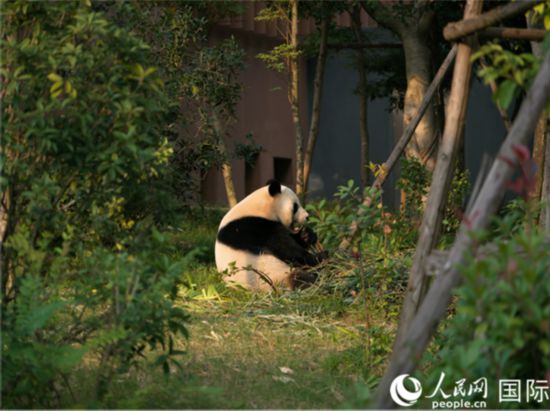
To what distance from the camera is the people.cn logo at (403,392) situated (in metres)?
3.39

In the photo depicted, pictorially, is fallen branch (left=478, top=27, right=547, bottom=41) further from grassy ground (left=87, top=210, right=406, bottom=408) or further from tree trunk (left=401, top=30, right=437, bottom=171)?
tree trunk (left=401, top=30, right=437, bottom=171)

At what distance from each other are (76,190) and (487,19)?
1746mm

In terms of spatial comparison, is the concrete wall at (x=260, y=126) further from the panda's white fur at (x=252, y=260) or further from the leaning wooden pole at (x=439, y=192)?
the leaning wooden pole at (x=439, y=192)

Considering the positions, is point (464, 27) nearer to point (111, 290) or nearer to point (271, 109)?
point (111, 290)

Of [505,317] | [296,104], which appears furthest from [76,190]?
[296,104]

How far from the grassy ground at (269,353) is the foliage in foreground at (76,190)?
26 cm

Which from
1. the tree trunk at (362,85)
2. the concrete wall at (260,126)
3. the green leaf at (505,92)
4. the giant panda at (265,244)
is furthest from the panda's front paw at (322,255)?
the concrete wall at (260,126)

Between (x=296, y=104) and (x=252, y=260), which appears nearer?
(x=252, y=260)

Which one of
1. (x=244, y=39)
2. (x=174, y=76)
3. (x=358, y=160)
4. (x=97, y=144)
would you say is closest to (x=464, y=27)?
(x=97, y=144)

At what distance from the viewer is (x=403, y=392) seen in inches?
139

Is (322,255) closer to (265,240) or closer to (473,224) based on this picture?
(265,240)

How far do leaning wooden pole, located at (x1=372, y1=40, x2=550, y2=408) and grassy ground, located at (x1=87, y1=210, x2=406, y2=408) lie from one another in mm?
263

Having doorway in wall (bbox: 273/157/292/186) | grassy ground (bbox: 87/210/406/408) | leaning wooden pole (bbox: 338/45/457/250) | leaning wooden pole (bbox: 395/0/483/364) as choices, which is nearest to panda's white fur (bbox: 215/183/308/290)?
grassy ground (bbox: 87/210/406/408)

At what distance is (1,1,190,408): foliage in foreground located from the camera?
11.8ft
